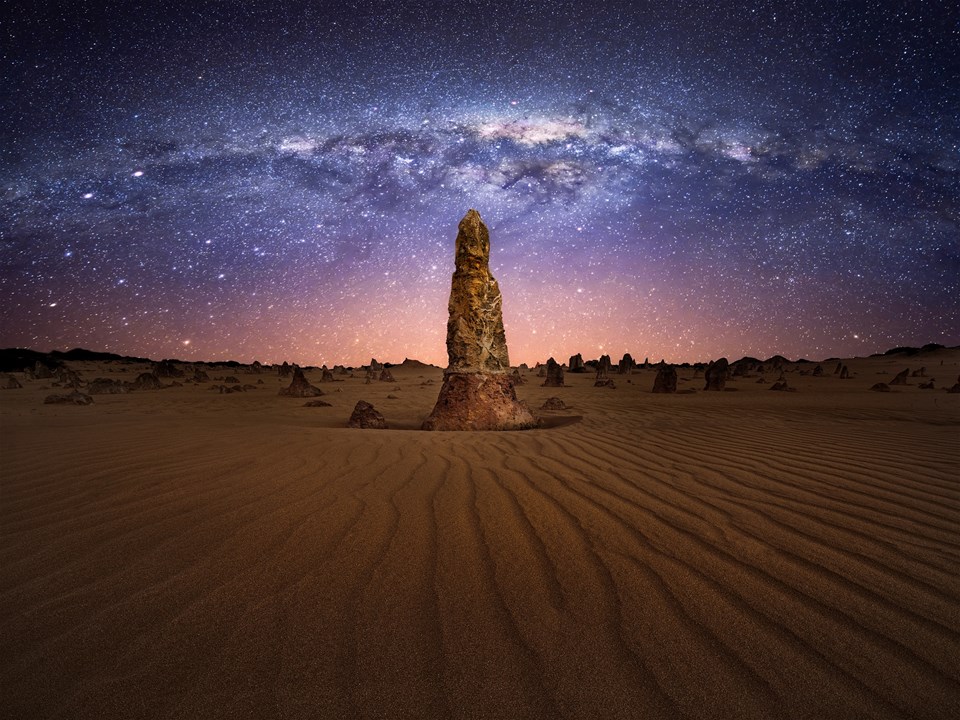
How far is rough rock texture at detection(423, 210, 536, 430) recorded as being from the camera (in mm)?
7629

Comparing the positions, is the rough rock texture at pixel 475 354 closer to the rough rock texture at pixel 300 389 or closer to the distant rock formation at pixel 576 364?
the rough rock texture at pixel 300 389

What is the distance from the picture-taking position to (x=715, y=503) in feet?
10.7

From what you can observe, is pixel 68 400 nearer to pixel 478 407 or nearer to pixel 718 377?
pixel 478 407

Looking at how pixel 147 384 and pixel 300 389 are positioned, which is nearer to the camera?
pixel 300 389

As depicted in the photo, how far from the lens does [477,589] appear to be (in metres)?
2.02

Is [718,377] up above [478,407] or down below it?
above

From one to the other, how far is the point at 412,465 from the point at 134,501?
6.90ft

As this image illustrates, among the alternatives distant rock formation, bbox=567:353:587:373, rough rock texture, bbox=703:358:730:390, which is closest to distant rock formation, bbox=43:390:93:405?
rough rock texture, bbox=703:358:730:390

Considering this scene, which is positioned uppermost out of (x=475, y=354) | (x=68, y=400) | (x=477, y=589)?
(x=475, y=354)

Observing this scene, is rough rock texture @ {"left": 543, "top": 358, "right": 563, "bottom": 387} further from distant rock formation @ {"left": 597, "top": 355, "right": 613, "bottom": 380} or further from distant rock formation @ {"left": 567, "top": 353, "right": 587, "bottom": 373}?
distant rock formation @ {"left": 567, "top": 353, "right": 587, "bottom": 373}

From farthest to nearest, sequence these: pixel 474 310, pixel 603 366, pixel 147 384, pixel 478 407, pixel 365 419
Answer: pixel 603 366 < pixel 147 384 < pixel 474 310 < pixel 365 419 < pixel 478 407

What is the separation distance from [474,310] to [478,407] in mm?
1730

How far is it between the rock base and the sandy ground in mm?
3044

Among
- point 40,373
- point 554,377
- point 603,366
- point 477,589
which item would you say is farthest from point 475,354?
point 40,373
